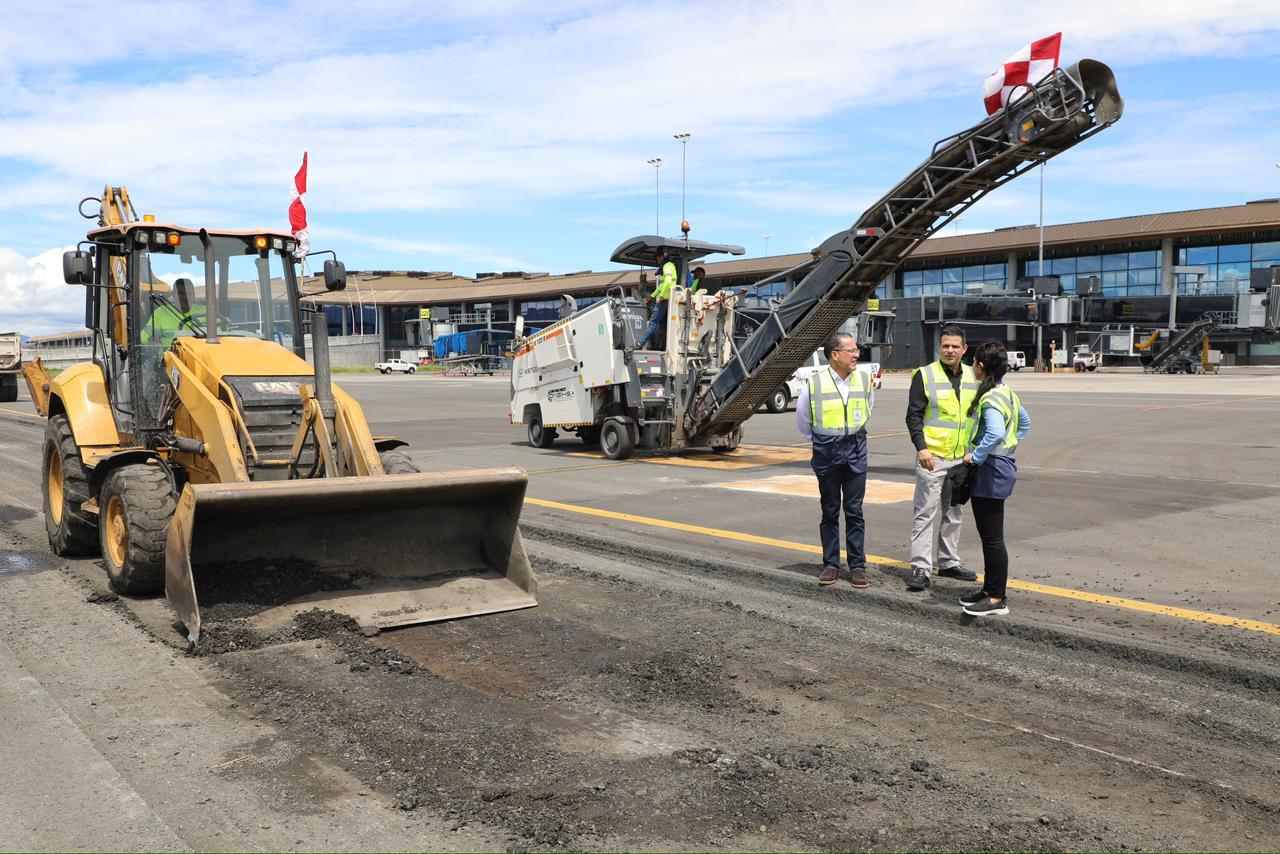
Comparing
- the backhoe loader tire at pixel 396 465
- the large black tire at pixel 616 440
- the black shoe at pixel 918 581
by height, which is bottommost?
the black shoe at pixel 918 581

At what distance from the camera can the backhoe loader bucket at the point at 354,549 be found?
5699 millimetres

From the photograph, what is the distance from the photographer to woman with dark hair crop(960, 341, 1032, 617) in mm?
6023

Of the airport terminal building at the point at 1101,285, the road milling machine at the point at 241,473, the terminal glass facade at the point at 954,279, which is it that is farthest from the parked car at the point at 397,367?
the road milling machine at the point at 241,473

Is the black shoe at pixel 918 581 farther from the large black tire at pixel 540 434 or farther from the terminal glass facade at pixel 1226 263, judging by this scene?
the terminal glass facade at pixel 1226 263

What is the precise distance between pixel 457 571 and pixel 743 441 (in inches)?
464

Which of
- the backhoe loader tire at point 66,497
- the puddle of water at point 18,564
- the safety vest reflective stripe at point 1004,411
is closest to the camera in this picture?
the safety vest reflective stripe at point 1004,411

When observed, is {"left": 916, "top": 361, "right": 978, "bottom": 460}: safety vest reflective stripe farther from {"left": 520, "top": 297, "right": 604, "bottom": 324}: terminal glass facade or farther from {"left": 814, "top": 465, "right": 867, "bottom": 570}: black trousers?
{"left": 520, "top": 297, "right": 604, "bottom": 324}: terminal glass facade

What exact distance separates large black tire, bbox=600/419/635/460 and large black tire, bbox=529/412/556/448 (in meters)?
2.20

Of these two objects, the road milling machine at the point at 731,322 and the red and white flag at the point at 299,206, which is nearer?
the road milling machine at the point at 731,322

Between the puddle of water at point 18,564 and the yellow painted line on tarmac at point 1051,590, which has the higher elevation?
the puddle of water at point 18,564

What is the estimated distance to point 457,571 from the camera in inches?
257

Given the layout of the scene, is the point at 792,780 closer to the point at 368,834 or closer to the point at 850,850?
the point at 850,850

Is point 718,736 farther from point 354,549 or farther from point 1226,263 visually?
point 1226,263

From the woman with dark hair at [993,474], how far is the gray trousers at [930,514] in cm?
45
